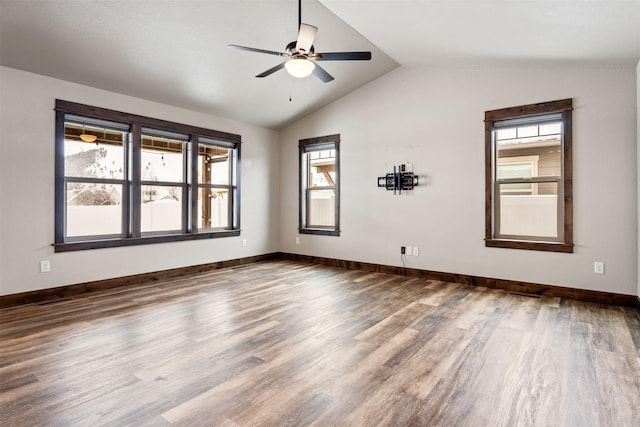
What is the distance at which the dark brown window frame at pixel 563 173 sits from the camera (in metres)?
4.19

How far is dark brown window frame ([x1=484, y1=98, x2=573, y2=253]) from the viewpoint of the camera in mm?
4191

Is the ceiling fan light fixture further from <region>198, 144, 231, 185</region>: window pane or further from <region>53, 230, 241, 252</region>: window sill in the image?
<region>53, 230, 241, 252</region>: window sill

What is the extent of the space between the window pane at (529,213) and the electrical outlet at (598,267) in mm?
530

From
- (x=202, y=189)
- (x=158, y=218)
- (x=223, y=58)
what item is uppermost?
(x=223, y=58)

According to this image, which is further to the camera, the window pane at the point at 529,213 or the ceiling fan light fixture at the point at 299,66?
the window pane at the point at 529,213

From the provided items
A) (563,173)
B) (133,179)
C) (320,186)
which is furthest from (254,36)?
(563,173)

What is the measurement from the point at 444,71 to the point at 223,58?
10.4 ft

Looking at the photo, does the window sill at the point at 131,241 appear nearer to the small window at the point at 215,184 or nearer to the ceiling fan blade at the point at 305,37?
the small window at the point at 215,184

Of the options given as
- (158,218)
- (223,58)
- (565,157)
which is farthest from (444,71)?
(158,218)

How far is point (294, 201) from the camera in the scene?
693 centimetres

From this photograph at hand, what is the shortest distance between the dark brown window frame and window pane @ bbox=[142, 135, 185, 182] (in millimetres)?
4615

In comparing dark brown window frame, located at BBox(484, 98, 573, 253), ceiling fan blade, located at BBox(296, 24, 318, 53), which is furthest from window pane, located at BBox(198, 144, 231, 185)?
dark brown window frame, located at BBox(484, 98, 573, 253)

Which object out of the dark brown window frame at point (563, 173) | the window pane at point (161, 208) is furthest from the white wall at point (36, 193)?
the dark brown window frame at point (563, 173)

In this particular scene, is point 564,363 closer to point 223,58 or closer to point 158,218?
point 223,58
